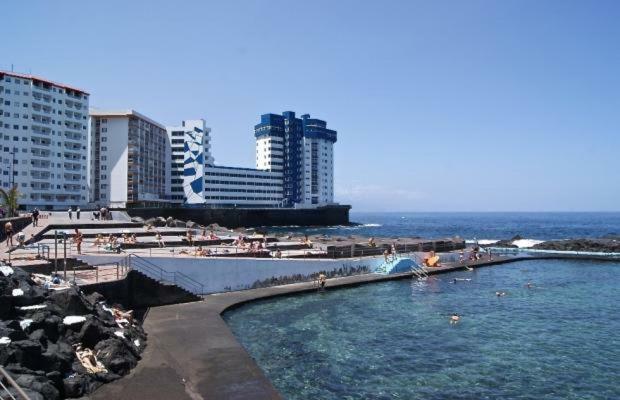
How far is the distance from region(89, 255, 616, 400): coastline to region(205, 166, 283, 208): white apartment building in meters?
119

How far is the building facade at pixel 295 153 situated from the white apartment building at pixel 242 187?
3684 millimetres

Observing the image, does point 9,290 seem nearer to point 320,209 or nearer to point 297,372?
point 297,372

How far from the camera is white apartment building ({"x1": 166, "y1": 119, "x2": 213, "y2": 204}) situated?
140 m

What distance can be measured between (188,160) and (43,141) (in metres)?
45.5

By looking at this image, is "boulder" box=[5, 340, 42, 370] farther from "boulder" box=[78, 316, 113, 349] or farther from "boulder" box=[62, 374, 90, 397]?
"boulder" box=[78, 316, 113, 349]

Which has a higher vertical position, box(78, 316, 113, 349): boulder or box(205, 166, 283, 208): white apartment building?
box(205, 166, 283, 208): white apartment building

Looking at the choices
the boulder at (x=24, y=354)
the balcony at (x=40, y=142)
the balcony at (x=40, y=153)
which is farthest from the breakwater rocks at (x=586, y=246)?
the balcony at (x=40, y=142)

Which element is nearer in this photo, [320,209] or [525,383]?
[525,383]

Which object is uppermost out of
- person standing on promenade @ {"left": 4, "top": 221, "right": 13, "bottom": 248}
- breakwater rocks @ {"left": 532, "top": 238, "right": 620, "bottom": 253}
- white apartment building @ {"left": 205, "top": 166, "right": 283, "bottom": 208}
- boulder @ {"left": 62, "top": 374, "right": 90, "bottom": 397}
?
white apartment building @ {"left": 205, "top": 166, "right": 283, "bottom": 208}

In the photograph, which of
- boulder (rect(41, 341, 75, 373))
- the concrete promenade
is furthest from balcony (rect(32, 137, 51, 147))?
boulder (rect(41, 341, 75, 373))

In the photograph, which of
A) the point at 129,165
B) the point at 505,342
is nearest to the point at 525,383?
the point at 505,342

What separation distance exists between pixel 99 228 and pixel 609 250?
7166 centimetres

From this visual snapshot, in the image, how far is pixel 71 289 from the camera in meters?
18.3

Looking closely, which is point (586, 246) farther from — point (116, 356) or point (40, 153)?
point (40, 153)
